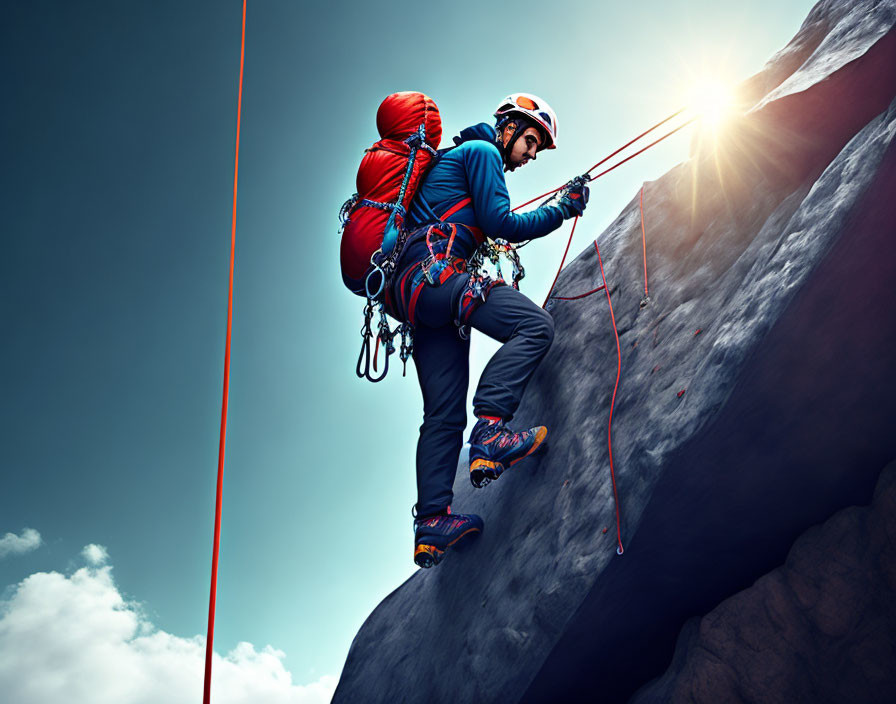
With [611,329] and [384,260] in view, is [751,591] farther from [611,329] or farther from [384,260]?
[384,260]

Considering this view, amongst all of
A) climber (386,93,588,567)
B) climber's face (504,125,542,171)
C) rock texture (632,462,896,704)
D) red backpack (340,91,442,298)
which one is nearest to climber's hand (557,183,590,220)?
climber (386,93,588,567)

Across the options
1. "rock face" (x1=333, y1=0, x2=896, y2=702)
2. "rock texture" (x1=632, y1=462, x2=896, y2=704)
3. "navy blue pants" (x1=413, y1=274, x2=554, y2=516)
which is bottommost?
"rock texture" (x1=632, y1=462, x2=896, y2=704)

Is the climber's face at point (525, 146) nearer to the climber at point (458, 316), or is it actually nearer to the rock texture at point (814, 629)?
the climber at point (458, 316)

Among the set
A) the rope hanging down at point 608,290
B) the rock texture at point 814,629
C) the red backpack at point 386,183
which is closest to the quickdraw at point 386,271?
the red backpack at point 386,183

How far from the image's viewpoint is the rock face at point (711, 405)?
2336 mm

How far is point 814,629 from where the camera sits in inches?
106

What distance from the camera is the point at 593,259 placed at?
4.70 metres

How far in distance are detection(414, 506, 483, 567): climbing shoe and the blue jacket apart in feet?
5.45

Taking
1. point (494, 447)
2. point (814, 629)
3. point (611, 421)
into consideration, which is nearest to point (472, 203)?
point (494, 447)

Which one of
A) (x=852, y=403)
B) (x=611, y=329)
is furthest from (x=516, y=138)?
(x=852, y=403)

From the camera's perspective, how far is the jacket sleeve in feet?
13.0

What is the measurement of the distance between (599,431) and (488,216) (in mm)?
1556

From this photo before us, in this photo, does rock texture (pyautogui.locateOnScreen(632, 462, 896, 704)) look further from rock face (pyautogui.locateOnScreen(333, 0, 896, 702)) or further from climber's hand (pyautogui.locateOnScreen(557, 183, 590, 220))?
climber's hand (pyautogui.locateOnScreen(557, 183, 590, 220))

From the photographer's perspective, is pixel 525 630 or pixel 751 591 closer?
pixel 751 591
